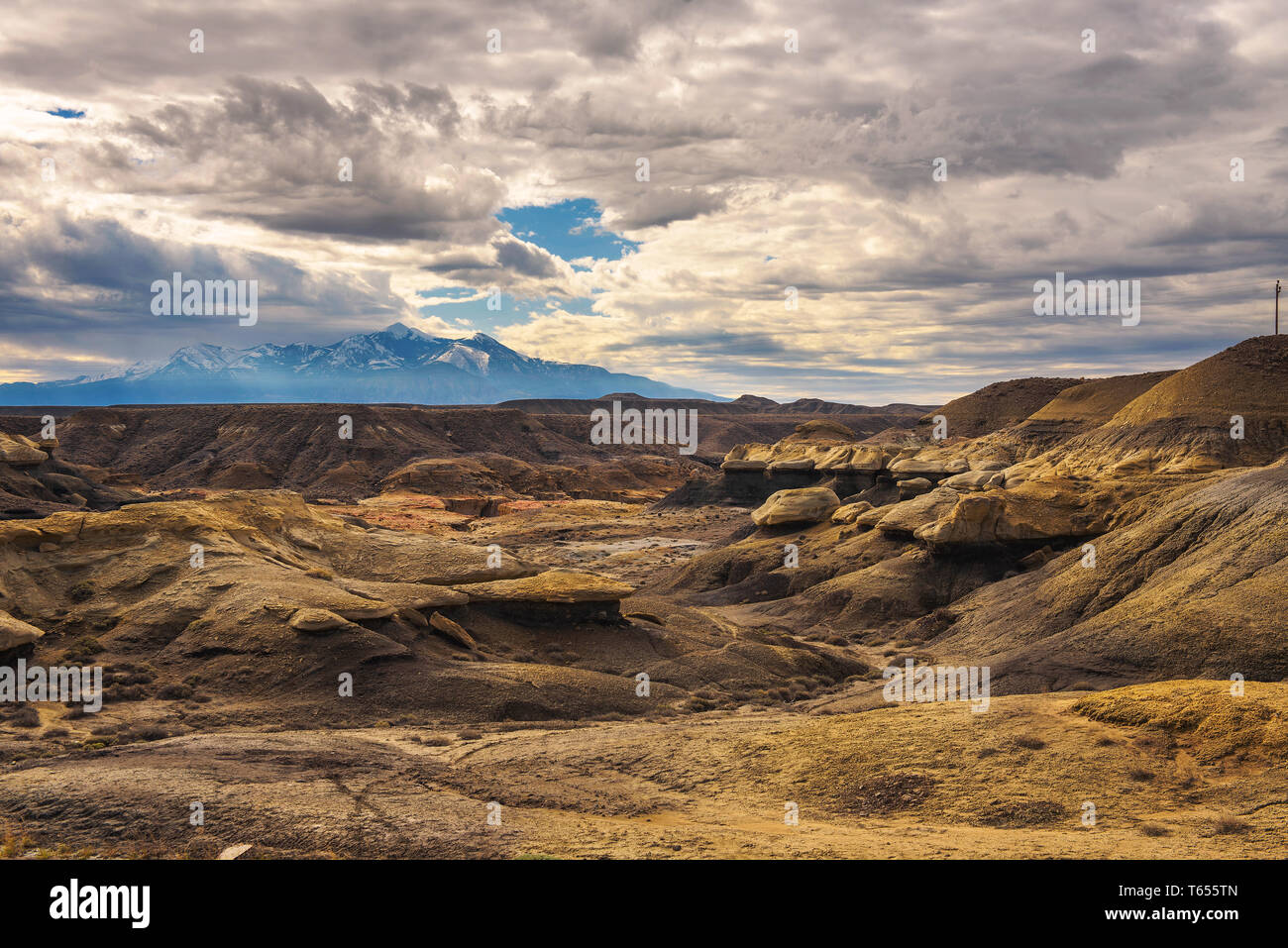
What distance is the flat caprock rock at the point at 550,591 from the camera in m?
26.1

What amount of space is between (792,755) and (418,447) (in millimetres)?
108473

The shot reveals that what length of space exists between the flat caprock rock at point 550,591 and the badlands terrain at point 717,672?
117mm

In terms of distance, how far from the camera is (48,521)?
82.4 feet

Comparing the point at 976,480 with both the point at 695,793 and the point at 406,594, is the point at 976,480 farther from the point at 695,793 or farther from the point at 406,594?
the point at 695,793

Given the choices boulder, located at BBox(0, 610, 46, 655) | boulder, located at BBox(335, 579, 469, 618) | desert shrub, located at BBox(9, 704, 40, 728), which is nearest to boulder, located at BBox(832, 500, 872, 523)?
boulder, located at BBox(335, 579, 469, 618)

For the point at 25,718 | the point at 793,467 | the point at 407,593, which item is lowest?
the point at 25,718

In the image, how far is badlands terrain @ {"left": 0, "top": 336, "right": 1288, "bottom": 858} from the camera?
37.3 ft

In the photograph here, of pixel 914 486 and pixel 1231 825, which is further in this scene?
pixel 914 486

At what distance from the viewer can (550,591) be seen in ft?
86.1

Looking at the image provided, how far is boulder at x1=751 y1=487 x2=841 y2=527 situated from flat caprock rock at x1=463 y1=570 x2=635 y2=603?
68.0 ft

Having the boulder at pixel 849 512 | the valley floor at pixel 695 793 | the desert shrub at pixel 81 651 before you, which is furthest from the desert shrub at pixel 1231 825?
the boulder at pixel 849 512

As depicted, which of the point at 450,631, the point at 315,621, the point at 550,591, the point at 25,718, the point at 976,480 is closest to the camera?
the point at 25,718

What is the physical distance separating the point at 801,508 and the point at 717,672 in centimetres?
2266

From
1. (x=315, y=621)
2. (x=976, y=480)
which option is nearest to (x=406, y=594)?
(x=315, y=621)
